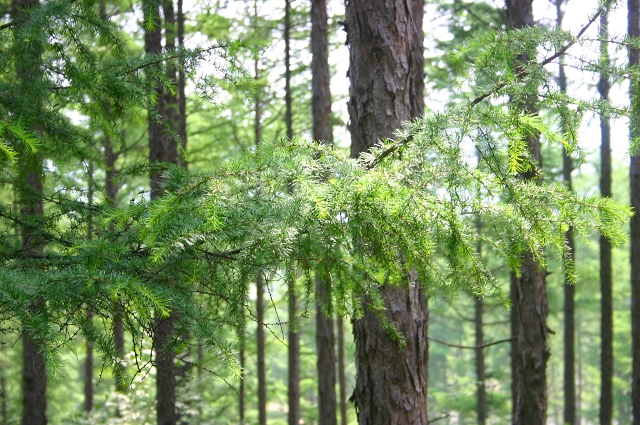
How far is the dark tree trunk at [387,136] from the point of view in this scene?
13.1 ft

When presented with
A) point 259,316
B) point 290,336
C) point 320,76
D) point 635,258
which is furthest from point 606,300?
point 320,76

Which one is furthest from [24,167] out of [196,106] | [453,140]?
[196,106]

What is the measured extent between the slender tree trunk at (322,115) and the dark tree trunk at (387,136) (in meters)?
4.85

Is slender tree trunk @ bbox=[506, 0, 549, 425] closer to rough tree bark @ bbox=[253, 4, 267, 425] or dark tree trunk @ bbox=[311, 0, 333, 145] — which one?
dark tree trunk @ bbox=[311, 0, 333, 145]

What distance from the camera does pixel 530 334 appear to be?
23.5 feet

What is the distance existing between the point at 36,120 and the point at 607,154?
36.9 ft

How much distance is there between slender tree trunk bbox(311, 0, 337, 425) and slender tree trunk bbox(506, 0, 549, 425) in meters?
3.27

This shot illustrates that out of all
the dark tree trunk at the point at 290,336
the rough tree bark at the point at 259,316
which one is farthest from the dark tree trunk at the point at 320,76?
the rough tree bark at the point at 259,316

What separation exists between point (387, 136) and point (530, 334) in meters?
4.42

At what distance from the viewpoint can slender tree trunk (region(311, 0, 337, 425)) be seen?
9.45 m

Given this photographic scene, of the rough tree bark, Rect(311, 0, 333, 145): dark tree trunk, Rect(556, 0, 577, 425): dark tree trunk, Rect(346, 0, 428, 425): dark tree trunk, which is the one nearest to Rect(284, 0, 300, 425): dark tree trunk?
the rough tree bark

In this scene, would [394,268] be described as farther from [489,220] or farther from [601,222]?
[601,222]

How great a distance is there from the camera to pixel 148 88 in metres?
3.79

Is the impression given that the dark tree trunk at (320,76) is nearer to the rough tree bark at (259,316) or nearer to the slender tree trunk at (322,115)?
the slender tree trunk at (322,115)
